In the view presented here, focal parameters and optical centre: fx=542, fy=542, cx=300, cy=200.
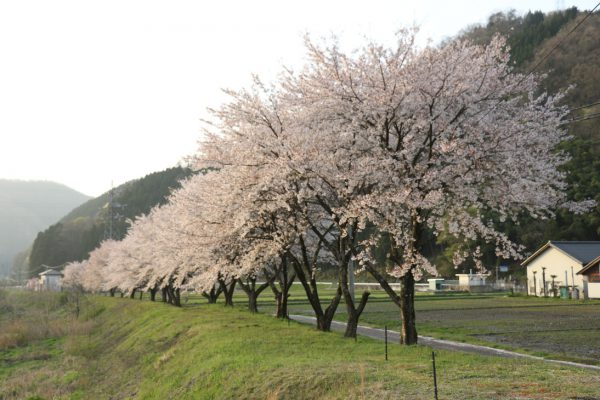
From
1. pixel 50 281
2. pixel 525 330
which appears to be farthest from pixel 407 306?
pixel 50 281

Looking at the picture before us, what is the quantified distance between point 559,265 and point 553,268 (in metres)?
1.02

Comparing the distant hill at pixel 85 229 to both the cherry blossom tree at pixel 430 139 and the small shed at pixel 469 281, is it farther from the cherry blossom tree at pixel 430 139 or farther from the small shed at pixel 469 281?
the cherry blossom tree at pixel 430 139

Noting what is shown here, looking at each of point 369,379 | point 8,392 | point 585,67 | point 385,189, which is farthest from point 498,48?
point 585,67

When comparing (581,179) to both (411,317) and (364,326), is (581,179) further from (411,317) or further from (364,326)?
(411,317)

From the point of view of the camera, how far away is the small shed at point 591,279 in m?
48.8

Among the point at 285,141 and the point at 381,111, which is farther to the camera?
the point at 285,141

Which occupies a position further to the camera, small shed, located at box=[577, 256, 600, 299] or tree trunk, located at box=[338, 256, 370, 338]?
small shed, located at box=[577, 256, 600, 299]

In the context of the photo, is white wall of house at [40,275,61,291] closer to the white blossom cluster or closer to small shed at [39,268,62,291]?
small shed at [39,268,62,291]

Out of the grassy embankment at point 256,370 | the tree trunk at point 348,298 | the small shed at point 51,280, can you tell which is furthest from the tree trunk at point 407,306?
the small shed at point 51,280

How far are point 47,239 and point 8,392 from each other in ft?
478

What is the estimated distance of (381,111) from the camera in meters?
15.1

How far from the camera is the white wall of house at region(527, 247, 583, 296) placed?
54062 mm

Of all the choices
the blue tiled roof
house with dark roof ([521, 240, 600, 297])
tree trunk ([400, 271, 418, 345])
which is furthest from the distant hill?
tree trunk ([400, 271, 418, 345])

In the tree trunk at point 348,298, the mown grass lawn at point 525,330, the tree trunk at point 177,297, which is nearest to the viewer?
the tree trunk at point 348,298
